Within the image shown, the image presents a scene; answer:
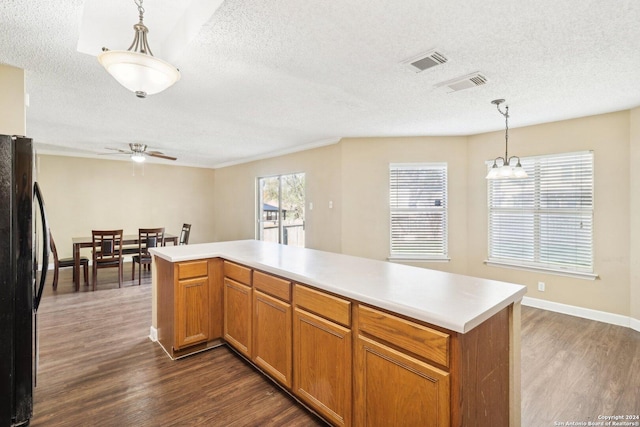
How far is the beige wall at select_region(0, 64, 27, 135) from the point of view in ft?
7.92

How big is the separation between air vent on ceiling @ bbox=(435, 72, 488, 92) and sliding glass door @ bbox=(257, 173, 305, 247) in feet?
11.0

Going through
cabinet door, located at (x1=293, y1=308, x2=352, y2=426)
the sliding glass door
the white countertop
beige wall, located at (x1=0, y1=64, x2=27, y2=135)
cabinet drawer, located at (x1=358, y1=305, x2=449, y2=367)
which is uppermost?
beige wall, located at (x1=0, y1=64, x2=27, y2=135)

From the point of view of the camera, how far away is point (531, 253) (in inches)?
160

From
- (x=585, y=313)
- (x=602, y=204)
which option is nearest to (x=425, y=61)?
(x=602, y=204)

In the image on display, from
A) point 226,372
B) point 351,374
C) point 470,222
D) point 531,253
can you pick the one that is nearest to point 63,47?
point 226,372

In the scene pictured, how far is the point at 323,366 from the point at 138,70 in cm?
189

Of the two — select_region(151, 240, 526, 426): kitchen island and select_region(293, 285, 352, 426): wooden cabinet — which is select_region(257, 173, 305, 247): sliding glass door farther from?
select_region(293, 285, 352, 426): wooden cabinet

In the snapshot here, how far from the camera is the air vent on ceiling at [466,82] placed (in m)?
2.56

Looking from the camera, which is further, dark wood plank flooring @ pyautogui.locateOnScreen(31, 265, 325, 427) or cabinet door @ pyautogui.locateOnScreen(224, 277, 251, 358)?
cabinet door @ pyautogui.locateOnScreen(224, 277, 251, 358)

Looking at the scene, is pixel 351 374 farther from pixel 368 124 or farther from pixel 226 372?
pixel 368 124

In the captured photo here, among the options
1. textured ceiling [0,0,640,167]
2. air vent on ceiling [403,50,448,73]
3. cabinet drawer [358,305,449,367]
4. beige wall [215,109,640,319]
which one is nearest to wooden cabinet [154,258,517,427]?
cabinet drawer [358,305,449,367]

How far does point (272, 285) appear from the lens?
2.15 metres

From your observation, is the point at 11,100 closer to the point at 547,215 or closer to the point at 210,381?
the point at 210,381

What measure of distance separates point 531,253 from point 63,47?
17.6 ft
